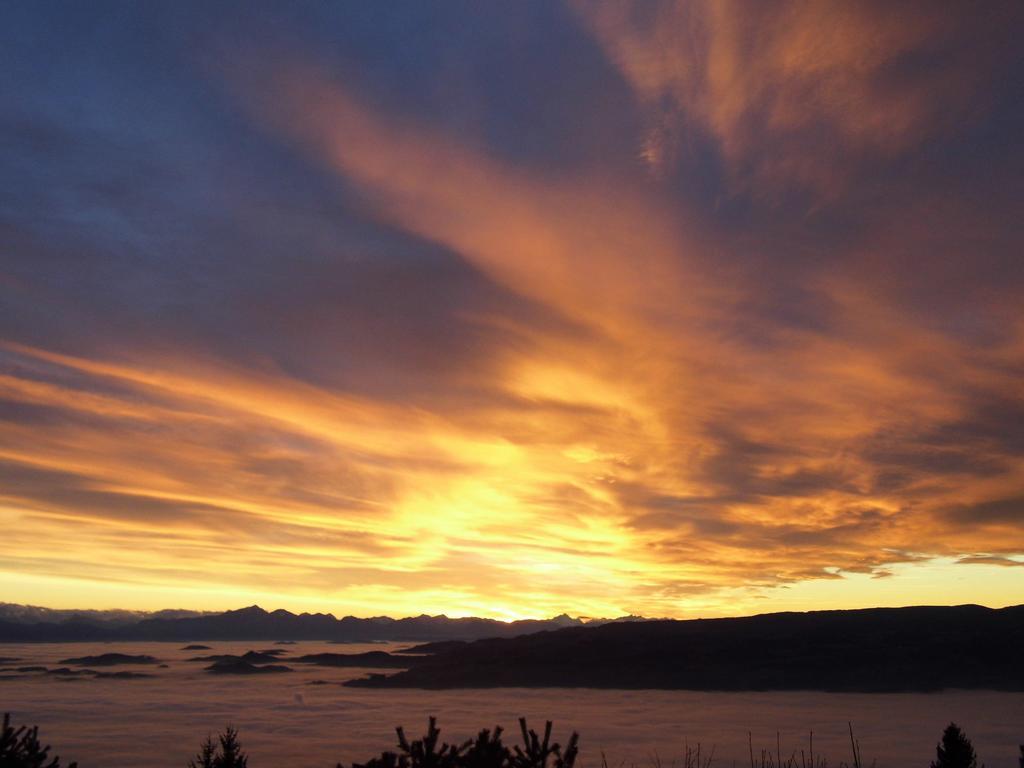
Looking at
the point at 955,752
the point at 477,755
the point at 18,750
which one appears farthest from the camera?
the point at 955,752

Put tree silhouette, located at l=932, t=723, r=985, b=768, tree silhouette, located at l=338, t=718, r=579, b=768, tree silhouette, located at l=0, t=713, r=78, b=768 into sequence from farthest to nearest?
1. tree silhouette, located at l=932, t=723, r=985, b=768
2. tree silhouette, located at l=0, t=713, r=78, b=768
3. tree silhouette, located at l=338, t=718, r=579, b=768

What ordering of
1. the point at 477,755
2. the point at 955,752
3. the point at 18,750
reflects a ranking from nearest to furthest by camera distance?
1. the point at 477,755
2. the point at 18,750
3. the point at 955,752

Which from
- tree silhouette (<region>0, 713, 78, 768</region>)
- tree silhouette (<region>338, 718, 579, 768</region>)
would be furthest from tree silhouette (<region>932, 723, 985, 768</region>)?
tree silhouette (<region>0, 713, 78, 768</region>)

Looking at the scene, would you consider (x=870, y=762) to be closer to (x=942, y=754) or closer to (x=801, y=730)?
(x=801, y=730)

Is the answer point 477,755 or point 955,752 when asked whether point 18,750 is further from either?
point 955,752

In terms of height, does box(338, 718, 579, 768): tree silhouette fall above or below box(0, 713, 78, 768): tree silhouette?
above

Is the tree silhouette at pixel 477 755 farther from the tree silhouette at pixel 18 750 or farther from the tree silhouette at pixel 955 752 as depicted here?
the tree silhouette at pixel 955 752

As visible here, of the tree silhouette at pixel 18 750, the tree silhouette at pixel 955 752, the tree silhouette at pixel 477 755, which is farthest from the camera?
the tree silhouette at pixel 955 752

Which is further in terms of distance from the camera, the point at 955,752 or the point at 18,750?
the point at 955,752

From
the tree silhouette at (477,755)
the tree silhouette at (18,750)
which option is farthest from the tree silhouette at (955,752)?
the tree silhouette at (18,750)

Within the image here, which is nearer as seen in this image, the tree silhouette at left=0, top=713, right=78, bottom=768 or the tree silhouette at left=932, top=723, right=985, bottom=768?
the tree silhouette at left=0, top=713, right=78, bottom=768

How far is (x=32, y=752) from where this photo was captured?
76.5 ft

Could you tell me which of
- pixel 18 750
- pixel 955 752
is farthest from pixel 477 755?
pixel 955 752

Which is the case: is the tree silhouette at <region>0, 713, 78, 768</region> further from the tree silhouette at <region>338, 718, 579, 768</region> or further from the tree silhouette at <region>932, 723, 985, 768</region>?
the tree silhouette at <region>932, 723, 985, 768</region>
